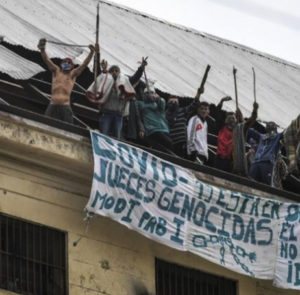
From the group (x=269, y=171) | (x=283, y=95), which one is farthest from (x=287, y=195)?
(x=283, y=95)

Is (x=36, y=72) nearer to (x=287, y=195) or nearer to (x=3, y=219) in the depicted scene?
(x=3, y=219)

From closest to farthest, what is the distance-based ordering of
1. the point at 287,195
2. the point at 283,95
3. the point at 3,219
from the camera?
the point at 3,219 → the point at 287,195 → the point at 283,95

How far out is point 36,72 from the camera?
31.8 metres

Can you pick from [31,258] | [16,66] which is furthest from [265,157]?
[31,258]

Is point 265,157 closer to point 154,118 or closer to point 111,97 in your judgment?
point 154,118

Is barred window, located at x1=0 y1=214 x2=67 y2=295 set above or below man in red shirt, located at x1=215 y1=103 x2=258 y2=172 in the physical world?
below

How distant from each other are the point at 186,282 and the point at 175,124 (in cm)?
300

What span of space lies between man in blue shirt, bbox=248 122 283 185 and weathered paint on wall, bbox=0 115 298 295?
3.12m

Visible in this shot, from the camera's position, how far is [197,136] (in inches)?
1315

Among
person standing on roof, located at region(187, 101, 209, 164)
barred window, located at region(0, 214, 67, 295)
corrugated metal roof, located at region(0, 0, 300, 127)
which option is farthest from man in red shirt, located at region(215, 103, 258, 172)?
barred window, located at region(0, 214, 67, 295)

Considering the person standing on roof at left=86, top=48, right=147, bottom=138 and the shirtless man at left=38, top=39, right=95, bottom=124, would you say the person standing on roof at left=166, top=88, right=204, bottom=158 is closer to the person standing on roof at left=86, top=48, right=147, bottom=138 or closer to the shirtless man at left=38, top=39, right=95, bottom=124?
the person standing on roof at left=86, top=48, right=147, bottom=138

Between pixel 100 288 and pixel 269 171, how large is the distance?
15.9ft

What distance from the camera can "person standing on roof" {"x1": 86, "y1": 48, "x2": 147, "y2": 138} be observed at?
31.9 metres

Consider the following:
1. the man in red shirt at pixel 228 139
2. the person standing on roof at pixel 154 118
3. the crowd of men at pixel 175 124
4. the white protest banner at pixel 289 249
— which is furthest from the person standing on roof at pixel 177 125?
the white protest banner at pixel 289 249
